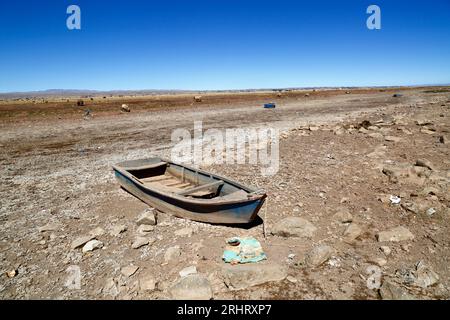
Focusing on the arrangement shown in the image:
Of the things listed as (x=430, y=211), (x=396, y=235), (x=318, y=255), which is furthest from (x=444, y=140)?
(x=318, y=255)

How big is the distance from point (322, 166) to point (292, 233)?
16.7ft

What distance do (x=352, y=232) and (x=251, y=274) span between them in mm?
2710

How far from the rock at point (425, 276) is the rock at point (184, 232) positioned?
4492 millimetres

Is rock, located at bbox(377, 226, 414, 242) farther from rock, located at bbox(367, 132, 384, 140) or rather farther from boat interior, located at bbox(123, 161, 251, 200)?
rock, located at bbox(367, 132, 384, 140)

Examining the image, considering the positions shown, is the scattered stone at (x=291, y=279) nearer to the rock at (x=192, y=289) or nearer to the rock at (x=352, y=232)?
the rock at (x=192, y=289)

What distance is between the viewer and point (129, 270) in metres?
5.50

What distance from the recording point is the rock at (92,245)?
20.5ft

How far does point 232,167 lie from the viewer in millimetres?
11797

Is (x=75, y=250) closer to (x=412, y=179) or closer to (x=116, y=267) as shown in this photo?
(x=116, y=267)

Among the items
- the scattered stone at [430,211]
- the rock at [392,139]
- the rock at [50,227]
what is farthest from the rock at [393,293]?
the rock at [392,139]

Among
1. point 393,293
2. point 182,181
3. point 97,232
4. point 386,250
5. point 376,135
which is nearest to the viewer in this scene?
point 393,293

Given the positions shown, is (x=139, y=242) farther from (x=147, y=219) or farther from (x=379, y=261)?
(x=379, y=261)

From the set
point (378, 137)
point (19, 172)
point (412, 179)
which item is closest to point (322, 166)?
point (412, 179)

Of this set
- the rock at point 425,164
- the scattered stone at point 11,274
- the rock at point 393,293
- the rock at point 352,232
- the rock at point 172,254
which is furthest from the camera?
the rock at point 425,164
